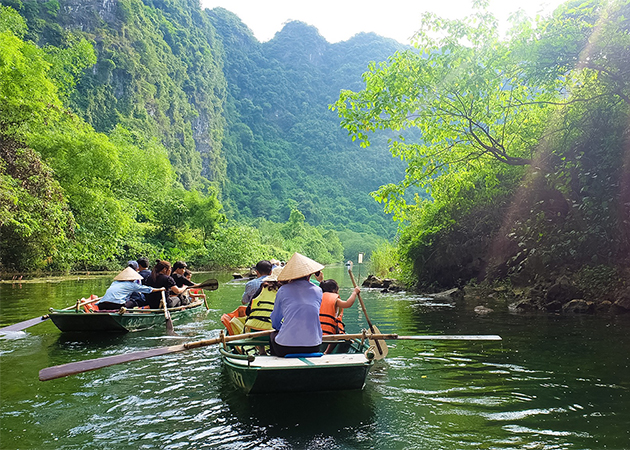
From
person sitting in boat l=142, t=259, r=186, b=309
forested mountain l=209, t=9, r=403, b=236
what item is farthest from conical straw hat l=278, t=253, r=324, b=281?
forested mountain l=209, t=9, r=403, b=236

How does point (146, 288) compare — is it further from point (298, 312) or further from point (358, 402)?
point (358, 402)

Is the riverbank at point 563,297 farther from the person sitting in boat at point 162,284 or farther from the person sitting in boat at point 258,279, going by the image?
the person sitting in boat at point 162,284

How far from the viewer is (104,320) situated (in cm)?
834

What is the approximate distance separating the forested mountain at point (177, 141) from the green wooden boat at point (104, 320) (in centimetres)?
1045

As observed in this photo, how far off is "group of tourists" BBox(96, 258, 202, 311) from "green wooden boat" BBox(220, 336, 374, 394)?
469cm

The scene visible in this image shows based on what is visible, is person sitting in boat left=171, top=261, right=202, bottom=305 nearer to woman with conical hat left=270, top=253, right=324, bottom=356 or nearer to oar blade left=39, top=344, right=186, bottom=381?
oar blade left=39, top=344, right=186, bottom=381

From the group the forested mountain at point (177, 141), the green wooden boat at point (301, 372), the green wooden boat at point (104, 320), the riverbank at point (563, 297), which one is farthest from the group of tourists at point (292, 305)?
the forested mountain at point (177, 141)

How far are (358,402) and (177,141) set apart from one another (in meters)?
76.6

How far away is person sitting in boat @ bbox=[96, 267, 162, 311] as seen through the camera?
8844 millimetres

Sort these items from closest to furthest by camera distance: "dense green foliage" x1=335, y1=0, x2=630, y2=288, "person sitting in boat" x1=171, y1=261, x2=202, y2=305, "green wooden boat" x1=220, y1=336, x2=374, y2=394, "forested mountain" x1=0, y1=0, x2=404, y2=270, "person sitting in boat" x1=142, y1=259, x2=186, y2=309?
"green wooden boat" x1=220, y1=336, x2=374, y2=394 → "person sitting in boat" x1=142, y1=259, x2=186, y2=309 → "dense green foliage" x1=335, y1=0, x2=630, y2=288 → "person sitting in boat" x1=171, y1=261, x2=202, y2=305 → "forested mountain" x1=0, y1=0, x2=404, y2=270

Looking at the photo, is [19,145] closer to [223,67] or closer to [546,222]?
[546,222]

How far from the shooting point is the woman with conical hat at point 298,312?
517 cm

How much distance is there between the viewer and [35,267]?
22094 millimetres

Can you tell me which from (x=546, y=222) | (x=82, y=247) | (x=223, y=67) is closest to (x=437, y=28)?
(x=546, y=222)
